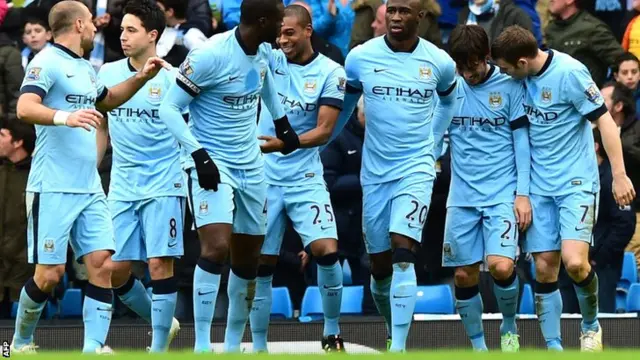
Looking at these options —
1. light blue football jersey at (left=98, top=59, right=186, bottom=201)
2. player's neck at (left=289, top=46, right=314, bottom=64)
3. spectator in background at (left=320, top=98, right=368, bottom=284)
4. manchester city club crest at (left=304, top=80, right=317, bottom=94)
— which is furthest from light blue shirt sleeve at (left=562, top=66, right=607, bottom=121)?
spectator in background at (left=320, top=98, right=368, bottom=284)

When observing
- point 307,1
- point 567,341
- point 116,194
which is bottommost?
point 567,341

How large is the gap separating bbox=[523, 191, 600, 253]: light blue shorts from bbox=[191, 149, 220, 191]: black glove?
307 centimetres

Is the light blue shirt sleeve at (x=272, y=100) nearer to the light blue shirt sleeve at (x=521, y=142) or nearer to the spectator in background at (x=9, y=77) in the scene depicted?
the light blue shirt sleeve at (x=521, y=142)

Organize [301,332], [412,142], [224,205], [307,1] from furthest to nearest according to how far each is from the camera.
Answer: [307,1] → [301,332] → [412,142] → [224,205]

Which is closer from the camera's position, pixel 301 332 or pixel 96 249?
pixel 96 249

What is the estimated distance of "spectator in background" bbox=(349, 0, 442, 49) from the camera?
18.0 meters

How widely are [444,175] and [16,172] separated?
433 cm

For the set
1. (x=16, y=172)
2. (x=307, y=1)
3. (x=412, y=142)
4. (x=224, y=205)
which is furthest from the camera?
(x=307, y=1)

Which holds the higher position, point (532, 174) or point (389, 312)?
point (532, 174)

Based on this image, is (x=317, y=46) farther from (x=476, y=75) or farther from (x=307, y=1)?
(x=476, y=75)

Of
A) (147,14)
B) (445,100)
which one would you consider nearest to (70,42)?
(147,14)

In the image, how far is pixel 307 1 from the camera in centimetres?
1841

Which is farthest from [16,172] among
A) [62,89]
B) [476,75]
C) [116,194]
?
[476,75]

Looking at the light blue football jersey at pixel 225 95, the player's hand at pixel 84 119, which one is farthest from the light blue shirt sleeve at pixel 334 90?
the player's hand at pixel 84 119
